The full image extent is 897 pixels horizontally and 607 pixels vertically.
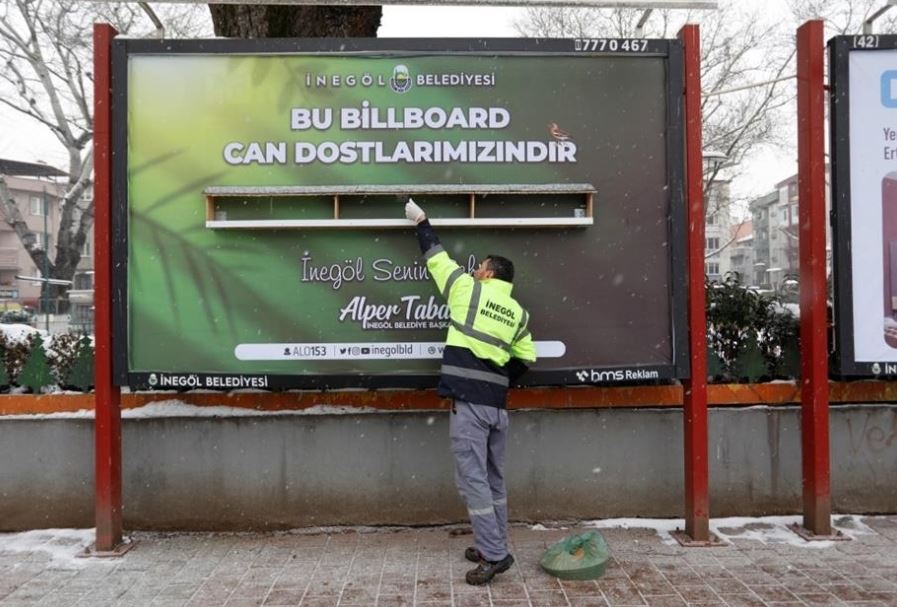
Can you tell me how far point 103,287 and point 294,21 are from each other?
9.68 ft

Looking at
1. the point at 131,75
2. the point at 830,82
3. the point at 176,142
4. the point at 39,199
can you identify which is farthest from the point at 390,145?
the point at 39,199

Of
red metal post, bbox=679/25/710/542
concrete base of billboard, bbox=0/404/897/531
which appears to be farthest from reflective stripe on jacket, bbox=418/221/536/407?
red metal post, bbox=679/25/710/542

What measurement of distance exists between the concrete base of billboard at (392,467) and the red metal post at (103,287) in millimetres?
532

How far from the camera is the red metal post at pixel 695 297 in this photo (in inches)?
207

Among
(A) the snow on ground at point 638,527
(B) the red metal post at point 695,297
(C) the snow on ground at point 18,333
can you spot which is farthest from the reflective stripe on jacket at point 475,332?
(C) the snow on ground at point 18,333

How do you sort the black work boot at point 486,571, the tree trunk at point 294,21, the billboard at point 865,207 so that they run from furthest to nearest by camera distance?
the tree trunk at point 294,21, the billboard at point 865,207, the black work boot at point 486,571

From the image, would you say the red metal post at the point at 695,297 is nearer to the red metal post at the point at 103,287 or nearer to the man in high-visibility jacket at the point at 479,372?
the man in high-visibility jacket at the point at 479,372

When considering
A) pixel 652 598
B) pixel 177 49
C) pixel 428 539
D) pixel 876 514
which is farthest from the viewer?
pixel 876 514

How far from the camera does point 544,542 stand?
17.8 feet

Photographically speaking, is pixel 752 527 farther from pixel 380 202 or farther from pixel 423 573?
pixel 380 202

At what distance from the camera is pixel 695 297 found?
5.27 m

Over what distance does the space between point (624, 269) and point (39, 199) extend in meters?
32.4

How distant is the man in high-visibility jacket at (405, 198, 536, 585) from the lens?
4730mm

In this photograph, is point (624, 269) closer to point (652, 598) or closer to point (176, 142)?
point (652, 598)
